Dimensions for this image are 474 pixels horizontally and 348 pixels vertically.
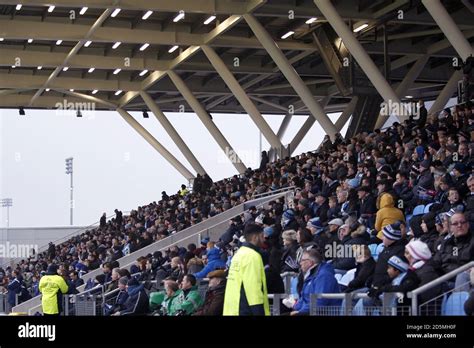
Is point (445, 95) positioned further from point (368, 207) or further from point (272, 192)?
point (368, 207)

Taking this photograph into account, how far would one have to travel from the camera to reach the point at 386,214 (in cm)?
1481

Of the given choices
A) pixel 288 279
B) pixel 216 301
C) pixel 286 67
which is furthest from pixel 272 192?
pixel 216 301

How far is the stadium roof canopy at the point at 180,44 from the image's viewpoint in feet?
105

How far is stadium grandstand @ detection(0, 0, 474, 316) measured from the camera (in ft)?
35.2

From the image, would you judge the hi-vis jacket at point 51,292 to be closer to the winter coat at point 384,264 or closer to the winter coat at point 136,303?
the winter coat at point 136,303

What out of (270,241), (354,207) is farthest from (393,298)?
(354,207)

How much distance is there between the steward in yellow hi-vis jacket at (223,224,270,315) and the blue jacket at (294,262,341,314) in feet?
3.49

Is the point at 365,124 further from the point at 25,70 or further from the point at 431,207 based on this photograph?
the point at 431,207

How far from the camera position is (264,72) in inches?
1644

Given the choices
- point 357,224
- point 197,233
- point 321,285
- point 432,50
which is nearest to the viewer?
point 321,285

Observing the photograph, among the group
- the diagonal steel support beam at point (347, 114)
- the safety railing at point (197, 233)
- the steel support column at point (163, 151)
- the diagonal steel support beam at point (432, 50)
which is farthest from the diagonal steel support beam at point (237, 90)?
the steel support column at point (163, 151)

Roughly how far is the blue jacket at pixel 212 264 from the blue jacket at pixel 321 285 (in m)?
5.86

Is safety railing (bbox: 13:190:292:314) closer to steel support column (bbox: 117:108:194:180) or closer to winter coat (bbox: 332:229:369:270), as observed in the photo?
winter coat (bbox: 332:229:369:270)

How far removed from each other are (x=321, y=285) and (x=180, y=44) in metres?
25.8
